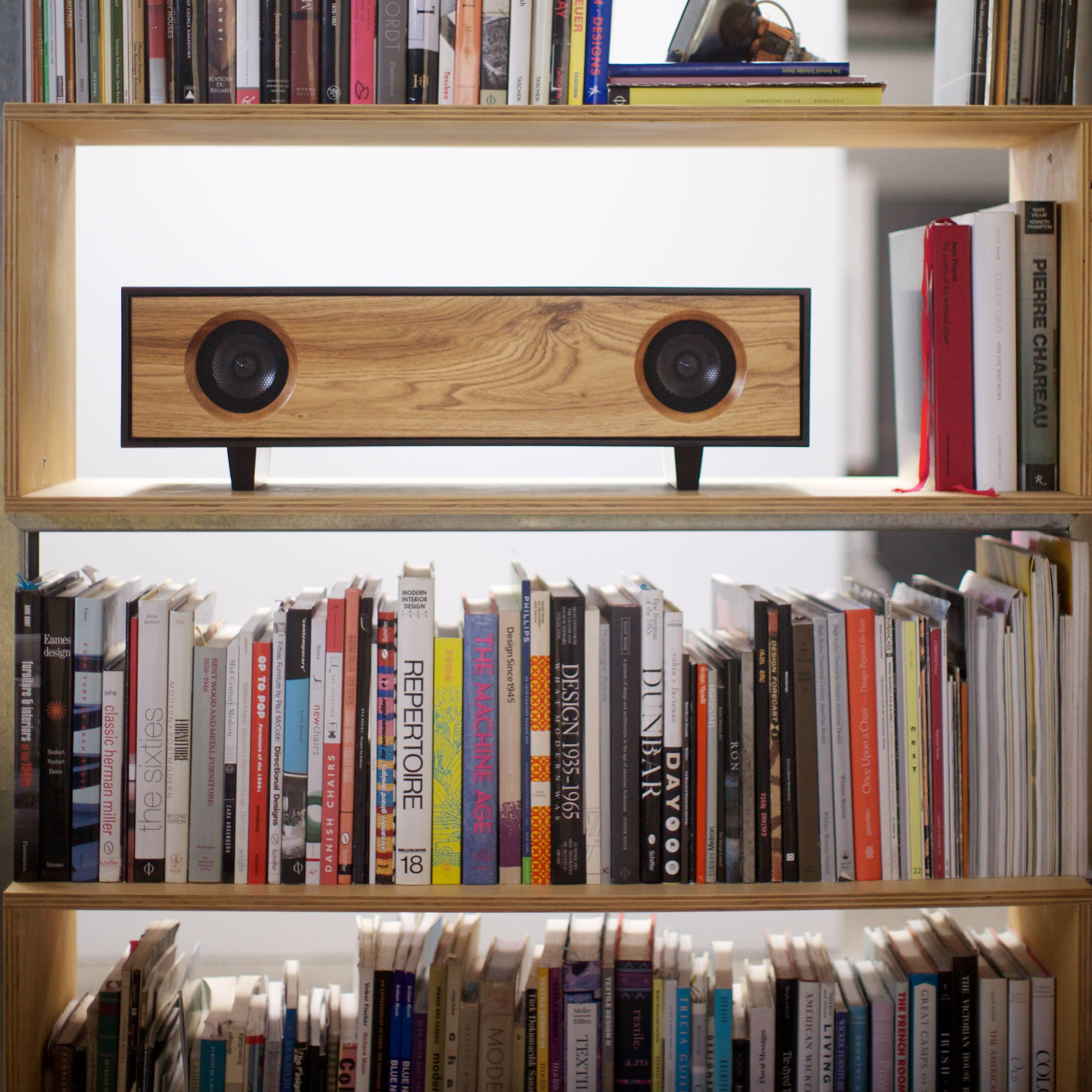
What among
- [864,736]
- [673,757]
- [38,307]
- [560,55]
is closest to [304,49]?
[560,55]

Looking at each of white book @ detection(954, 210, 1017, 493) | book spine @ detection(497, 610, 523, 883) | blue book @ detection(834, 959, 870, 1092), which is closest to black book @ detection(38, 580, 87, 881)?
book spine @ detection(497, 610, 523, 883)

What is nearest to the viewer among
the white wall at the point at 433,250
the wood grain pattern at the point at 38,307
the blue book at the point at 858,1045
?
the wood grain pattern at the point at 38,307

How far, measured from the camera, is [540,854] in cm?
117

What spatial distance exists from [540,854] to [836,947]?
2.71ft

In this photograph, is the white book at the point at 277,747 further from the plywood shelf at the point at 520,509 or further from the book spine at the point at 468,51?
the book spine at the point at 468,51

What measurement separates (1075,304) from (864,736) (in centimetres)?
53

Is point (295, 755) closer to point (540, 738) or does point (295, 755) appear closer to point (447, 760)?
point (447, 760)

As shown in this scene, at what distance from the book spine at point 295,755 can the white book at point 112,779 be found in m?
0.18

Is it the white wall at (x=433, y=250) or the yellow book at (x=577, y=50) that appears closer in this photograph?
the yellow book at (x=577, y=50)

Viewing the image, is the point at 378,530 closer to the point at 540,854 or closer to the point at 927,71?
the point at 540,854

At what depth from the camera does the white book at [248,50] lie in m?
1.13

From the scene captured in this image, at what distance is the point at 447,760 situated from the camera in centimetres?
116

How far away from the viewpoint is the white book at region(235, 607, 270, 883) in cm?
116

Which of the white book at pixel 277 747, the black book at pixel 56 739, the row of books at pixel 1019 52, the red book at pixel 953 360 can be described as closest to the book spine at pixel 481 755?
the white book at pixel 277 747
